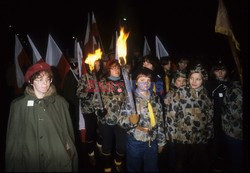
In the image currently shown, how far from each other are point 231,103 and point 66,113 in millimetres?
3404

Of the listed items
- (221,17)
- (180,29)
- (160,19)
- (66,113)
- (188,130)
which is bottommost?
Answer: (188,130)

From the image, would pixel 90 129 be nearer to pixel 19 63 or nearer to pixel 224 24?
pixel 19 63

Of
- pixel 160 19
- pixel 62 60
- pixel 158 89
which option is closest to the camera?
pixel 158 89

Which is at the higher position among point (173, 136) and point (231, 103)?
point (231, 103)

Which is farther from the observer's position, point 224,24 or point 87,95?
point 87,95

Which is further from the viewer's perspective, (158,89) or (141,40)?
(141,40)

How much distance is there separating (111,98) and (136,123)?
1.32m

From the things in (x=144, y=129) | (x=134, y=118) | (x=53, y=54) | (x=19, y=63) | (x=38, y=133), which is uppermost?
(x=53, y=54)

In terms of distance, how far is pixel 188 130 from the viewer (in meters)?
3.95

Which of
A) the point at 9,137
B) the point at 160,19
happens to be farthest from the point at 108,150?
the point at 160,19

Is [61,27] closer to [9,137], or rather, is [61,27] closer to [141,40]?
[141,40]

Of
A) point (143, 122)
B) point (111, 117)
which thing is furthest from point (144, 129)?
point (111, 117)

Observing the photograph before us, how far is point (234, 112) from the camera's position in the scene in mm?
4059

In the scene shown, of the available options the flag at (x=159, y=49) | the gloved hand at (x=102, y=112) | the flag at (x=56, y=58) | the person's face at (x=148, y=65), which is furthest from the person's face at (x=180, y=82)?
the flag at (x=56, y=58)
